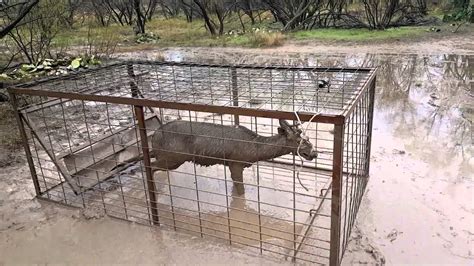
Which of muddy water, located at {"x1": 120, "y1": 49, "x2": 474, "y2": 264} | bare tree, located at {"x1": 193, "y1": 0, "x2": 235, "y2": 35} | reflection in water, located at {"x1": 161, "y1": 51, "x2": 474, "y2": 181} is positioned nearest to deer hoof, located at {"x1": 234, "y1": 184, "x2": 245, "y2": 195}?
muddy water, located at {"x1": 120, "y1": 49, "x2": 474, "y2": 264}

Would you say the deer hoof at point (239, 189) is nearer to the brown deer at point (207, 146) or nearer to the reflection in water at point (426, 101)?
the brown deer at point (207, 146)

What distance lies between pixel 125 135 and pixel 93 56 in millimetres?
7311

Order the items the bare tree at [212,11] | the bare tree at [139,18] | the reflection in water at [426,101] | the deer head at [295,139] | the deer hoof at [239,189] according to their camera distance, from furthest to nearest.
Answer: the bare tree at [139,18] < the bare tree at [212,11] < the reflection in water at [426,101] < the deer hoof at [239,189] < the deer head at [295,139]

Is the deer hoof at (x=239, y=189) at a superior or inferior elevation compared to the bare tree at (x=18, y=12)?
inferior

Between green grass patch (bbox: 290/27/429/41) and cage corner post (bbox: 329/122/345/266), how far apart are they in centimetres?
1446

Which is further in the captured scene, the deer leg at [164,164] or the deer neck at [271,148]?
the deer leg at [164,164]

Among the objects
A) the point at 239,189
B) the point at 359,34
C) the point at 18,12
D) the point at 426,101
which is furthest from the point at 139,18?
the point at 239,189

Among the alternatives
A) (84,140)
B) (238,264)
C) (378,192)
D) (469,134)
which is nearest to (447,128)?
(469,134)

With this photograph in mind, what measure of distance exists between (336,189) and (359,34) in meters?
16.1

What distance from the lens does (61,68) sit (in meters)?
10.5

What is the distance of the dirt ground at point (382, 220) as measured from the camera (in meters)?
3.40

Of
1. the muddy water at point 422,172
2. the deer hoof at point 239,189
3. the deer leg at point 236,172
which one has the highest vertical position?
the deer leg at point 236,172

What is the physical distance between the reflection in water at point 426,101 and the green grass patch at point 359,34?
12.8ft

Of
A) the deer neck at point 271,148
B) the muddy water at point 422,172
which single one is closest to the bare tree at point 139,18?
the muddy water at point 422,172
